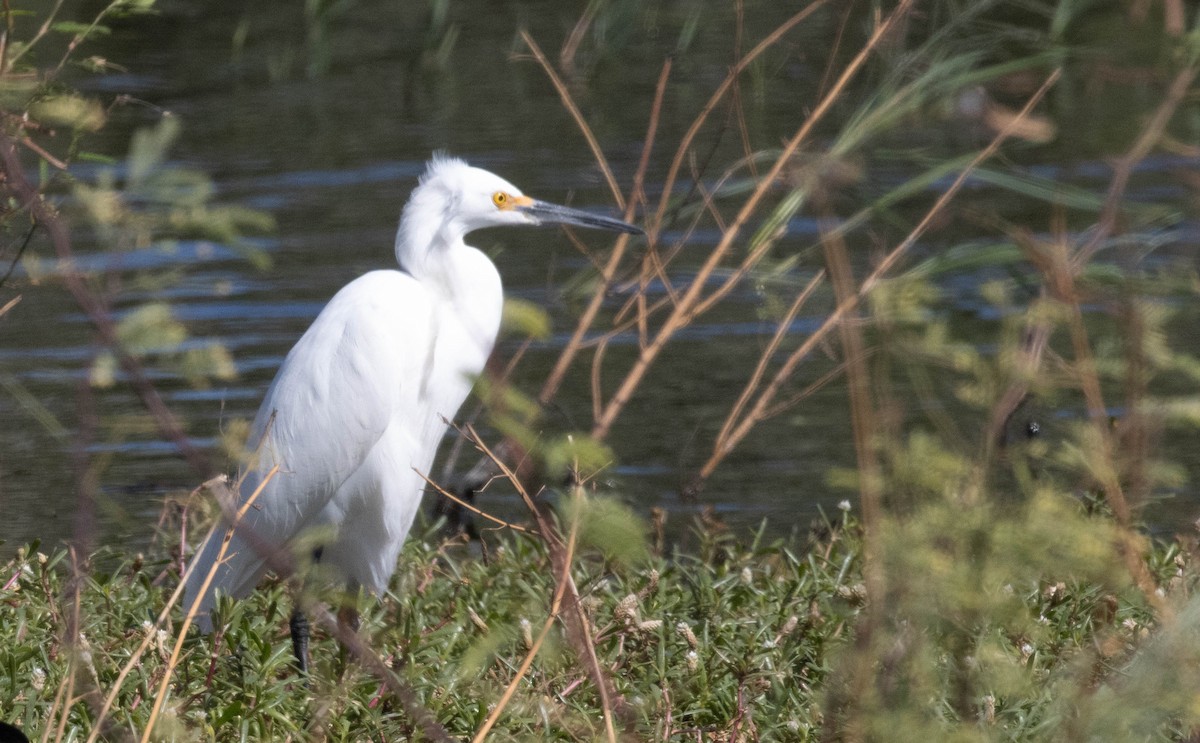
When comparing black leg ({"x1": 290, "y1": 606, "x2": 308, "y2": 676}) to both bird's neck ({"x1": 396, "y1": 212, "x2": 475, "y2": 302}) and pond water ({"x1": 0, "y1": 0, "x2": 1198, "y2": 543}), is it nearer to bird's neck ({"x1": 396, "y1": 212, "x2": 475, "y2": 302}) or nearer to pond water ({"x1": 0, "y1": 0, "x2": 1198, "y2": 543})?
pond water ({"x1": 0, "y1": 0, "x2": 1198, "y2": 543})

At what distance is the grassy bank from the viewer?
8.36 feet

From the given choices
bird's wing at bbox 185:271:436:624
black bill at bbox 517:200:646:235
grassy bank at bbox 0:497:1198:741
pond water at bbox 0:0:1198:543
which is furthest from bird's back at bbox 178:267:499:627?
black bill at bbox 517:200:646:235

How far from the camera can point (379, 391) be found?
3.70 metres

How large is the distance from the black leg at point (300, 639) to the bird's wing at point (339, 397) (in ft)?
0.88

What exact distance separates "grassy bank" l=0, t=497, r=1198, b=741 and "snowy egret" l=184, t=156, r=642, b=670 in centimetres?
17

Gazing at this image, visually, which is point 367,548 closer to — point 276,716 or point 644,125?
point 276,716

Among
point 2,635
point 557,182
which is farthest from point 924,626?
point 557,182

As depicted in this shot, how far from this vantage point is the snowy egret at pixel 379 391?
12.1ft

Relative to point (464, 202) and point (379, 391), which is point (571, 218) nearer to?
point (464, 202)

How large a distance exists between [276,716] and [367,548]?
39.7 inches

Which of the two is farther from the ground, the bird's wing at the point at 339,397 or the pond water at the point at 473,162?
the bird's wing at the point at 339,397

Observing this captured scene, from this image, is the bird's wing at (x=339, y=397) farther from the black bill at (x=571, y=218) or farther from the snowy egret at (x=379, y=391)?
the black bill at (x=571, y=218)

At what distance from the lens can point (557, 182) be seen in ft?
30.4

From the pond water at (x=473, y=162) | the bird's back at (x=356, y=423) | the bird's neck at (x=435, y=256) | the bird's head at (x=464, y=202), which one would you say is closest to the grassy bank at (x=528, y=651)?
the bird's back at (x=356, y=423)
